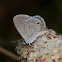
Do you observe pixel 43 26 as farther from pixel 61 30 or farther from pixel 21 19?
pixel 61 30

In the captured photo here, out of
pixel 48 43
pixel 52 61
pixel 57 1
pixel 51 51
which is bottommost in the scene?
pixel 52 61

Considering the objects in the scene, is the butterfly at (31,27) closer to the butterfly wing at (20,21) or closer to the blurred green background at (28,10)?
the butterfly wing at (20,21)

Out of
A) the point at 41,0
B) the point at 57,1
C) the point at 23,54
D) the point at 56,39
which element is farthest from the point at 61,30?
the point at 23,54

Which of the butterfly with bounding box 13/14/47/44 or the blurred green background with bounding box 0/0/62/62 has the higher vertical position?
the blurred green background with bounding box 0/0/62/62

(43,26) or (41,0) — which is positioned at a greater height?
(41,0)

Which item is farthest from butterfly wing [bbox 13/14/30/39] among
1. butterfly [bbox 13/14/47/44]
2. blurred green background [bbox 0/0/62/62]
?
blurred green background [bbox 0/0/62/62]

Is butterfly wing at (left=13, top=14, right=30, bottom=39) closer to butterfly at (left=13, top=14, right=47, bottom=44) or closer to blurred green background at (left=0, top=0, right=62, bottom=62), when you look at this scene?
butterfly at (left=13, top=14, right=47, bottom=44)

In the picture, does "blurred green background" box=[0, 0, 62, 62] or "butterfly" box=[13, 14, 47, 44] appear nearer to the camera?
"butterfly" box=[13, 14, 47, 44]

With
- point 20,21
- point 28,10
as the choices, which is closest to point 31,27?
point 20,21

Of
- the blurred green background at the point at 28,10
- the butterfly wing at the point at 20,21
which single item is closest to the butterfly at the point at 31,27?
the butterfly wing at the point at 20,21
